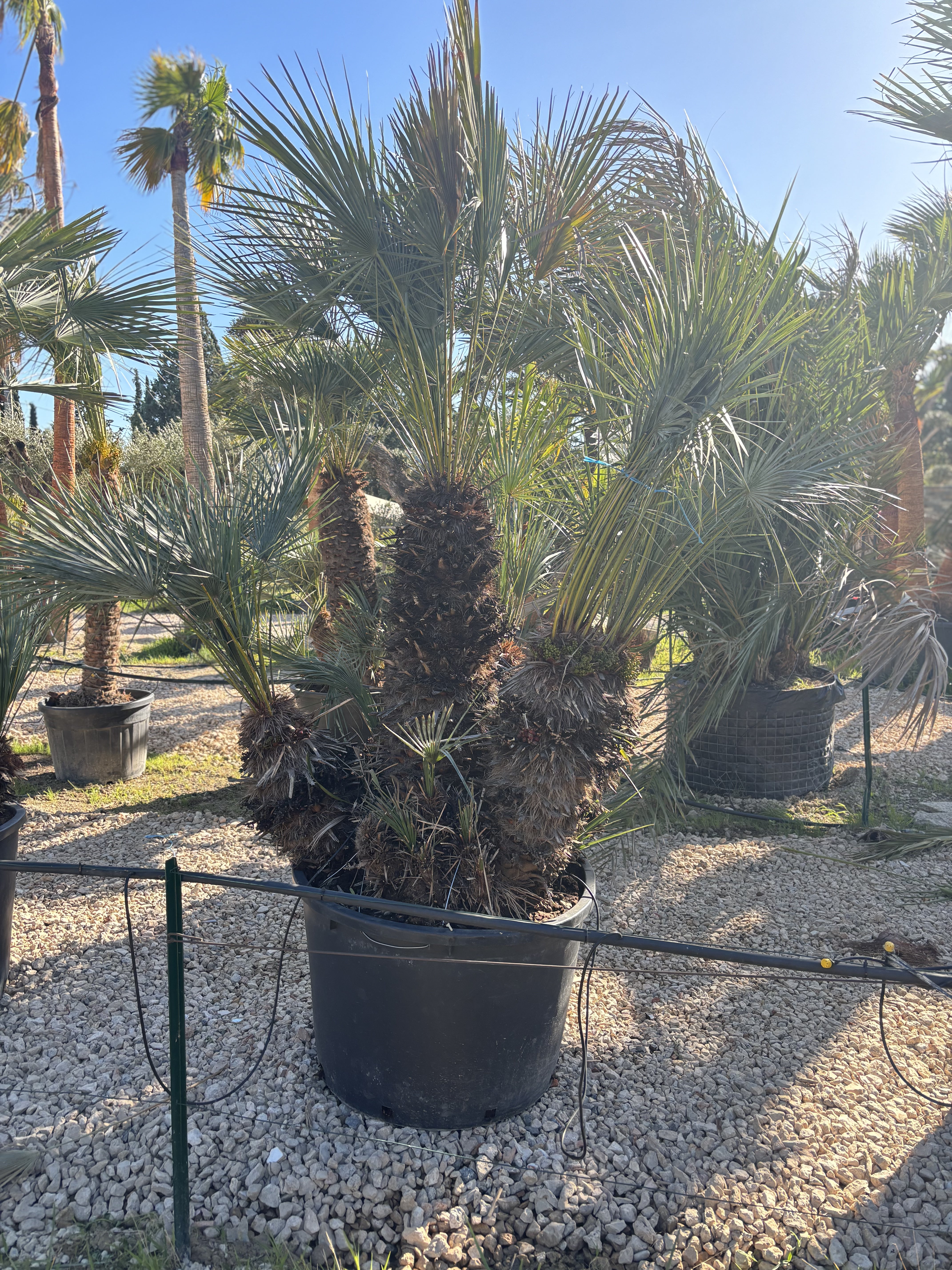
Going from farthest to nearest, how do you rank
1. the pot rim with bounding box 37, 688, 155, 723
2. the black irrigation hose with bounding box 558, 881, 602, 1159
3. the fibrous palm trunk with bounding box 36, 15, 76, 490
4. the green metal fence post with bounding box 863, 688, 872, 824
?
the fibrous palm trunk with bounding box 36, 15, 76, 490 < the pot rim with bounding box 37, 688, 155, 723 < the green metal fence post with bounding box 863, 688, 872, 824 < the black irrigation hose with bounding box 558, 881, 602, 1159

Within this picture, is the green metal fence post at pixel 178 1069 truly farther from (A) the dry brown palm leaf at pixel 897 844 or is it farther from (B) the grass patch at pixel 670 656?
(A) the dry brown palm leaf at pixel 897 844

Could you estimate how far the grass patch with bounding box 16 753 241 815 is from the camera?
549cm

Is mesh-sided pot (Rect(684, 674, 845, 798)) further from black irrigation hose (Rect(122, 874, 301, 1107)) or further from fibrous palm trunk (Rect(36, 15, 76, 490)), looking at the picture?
fibrous palm trunk (Rect(36, 15, 76, 490))

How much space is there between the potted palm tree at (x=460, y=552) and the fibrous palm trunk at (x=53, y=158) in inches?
308

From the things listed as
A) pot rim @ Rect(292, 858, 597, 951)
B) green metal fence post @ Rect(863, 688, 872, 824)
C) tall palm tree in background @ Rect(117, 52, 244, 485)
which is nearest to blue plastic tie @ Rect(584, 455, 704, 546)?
A: pot rim @ Rect(292, 858, 597, 951)

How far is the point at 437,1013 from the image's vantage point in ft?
7.72

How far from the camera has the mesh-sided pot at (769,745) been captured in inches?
218

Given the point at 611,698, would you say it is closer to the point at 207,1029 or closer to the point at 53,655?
the point at 207,1029

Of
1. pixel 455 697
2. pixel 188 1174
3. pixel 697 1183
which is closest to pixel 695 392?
pixel 455 697

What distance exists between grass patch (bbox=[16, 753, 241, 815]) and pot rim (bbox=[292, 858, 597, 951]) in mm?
3227

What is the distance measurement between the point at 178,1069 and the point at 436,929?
74 centimetres

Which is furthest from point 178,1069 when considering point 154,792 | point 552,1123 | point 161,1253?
point 154,792

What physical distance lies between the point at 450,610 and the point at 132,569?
0.98m

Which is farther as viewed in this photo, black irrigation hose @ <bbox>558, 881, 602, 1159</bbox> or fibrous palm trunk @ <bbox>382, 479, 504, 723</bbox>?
fibrous palm trunk @ <bbox>382, 479, 504, 723</bbox>
